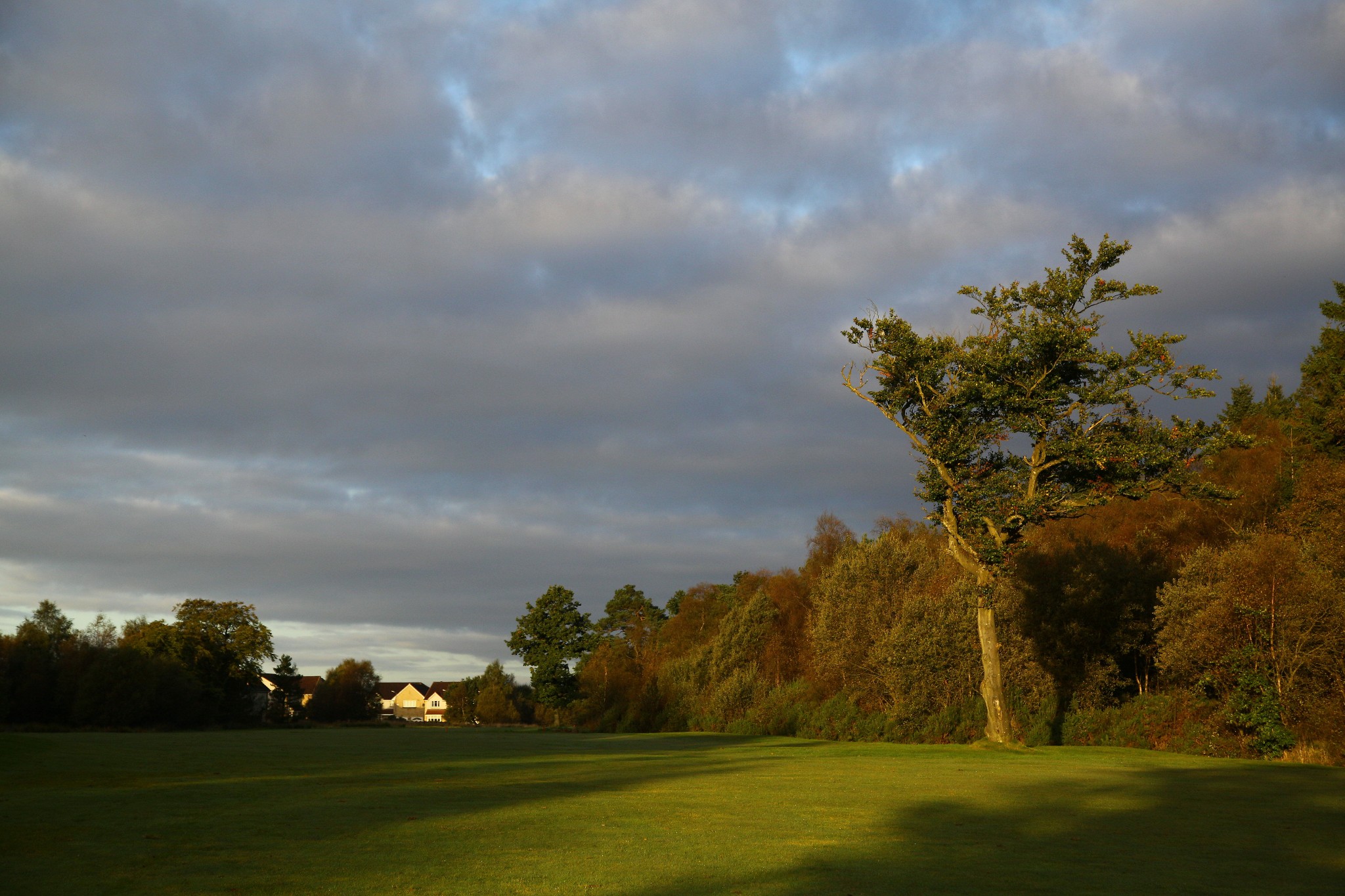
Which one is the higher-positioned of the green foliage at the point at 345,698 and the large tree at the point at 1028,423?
the large tree at the point at 1028,423

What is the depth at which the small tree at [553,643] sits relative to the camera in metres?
83.3

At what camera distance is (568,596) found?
8750 cm

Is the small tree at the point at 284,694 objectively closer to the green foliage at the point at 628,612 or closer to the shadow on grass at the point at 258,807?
the green foliage at the point at 628,612

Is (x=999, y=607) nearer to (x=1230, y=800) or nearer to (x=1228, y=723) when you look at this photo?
(x=1228, y=723)

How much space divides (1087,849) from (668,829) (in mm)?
4708

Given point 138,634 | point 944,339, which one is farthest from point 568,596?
point 944,339

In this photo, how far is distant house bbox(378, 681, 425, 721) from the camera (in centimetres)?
17662

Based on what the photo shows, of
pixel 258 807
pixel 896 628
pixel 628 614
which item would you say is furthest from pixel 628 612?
pixel 258 807

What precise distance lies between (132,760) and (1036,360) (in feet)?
93.8

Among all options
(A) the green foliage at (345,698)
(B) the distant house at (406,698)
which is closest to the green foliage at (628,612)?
(A) the green foliage at (345,698)

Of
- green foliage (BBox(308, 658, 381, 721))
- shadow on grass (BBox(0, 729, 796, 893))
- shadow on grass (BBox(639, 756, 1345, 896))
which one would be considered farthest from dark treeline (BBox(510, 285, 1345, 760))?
green foliage (BBox(308, 658, 381, 721))

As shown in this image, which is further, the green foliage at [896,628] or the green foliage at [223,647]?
the green foliage at [223,647]

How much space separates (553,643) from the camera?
85.1m

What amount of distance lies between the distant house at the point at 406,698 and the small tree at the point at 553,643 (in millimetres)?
98152
